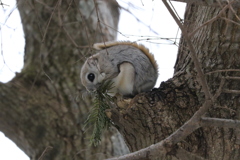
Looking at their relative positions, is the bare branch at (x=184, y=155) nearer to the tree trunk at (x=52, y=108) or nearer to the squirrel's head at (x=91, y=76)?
the squirrel's head at (x=91, y=76)

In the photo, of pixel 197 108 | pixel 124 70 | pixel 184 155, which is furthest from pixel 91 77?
pixel 184 155

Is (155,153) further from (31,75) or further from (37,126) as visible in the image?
(31,75)

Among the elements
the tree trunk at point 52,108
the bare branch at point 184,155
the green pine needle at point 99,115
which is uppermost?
the tree trunk at point 52,108

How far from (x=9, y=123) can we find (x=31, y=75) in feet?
1.28

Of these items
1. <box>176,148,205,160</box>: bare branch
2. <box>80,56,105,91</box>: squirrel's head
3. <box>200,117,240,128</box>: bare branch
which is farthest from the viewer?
<box>80,56,105,91</box>: squirrel's head

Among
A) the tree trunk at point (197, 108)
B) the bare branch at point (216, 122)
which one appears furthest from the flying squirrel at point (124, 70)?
the bare branch at point (216, 122)

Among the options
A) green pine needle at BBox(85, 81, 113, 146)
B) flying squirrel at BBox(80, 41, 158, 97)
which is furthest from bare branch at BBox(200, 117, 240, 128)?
flying squirrel at BBox(80, 41, 158, 97)

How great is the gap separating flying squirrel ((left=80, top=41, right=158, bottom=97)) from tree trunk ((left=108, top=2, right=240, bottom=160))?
1.06 ft

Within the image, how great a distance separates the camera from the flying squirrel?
2.07 m

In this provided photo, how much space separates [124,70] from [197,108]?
561 millimetres

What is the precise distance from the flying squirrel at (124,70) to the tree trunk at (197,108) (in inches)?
12.7

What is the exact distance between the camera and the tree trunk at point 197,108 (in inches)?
64.7

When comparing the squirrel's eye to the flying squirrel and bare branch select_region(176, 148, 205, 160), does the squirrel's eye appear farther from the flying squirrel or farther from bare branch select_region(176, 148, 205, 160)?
bare branch select_region(176, 148, 205, 160)

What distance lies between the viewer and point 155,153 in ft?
4.51
